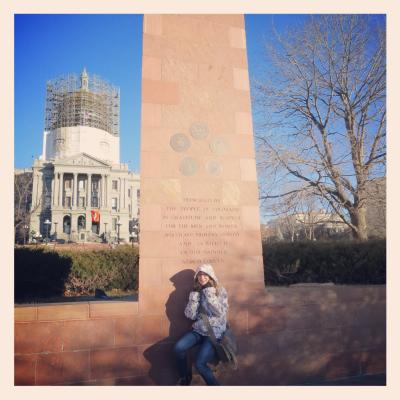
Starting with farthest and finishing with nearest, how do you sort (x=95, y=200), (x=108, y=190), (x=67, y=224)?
(x=95, y=200) < (x=108, y=190) < (x=67, y=224)

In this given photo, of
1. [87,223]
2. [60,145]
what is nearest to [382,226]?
[87,223]

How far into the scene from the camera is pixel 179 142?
5.37 m

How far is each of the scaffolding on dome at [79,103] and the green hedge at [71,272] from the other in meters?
63.8

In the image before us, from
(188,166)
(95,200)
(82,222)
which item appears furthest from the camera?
(95,200)

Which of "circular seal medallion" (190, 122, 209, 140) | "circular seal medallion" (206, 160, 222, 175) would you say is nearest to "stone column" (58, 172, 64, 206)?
"circular seal medallion" (190, 122, 209, 140)

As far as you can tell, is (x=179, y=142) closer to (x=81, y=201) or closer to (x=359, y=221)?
(x=359, y=221)

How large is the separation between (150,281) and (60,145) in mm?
71665

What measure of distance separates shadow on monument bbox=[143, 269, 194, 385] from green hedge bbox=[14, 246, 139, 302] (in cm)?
568

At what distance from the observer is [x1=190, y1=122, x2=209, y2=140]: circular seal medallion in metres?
5.48

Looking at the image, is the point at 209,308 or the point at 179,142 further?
the point at 179,142

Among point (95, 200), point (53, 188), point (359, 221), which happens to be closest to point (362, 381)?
point (359, 221)

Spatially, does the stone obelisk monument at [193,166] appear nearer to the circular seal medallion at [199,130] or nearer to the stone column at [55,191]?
the circular seal medallion at [199,130]

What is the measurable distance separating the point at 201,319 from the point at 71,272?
6.58 m

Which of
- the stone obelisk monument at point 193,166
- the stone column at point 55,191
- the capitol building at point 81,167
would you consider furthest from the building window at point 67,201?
the stone obelisk monument at point 193,166
